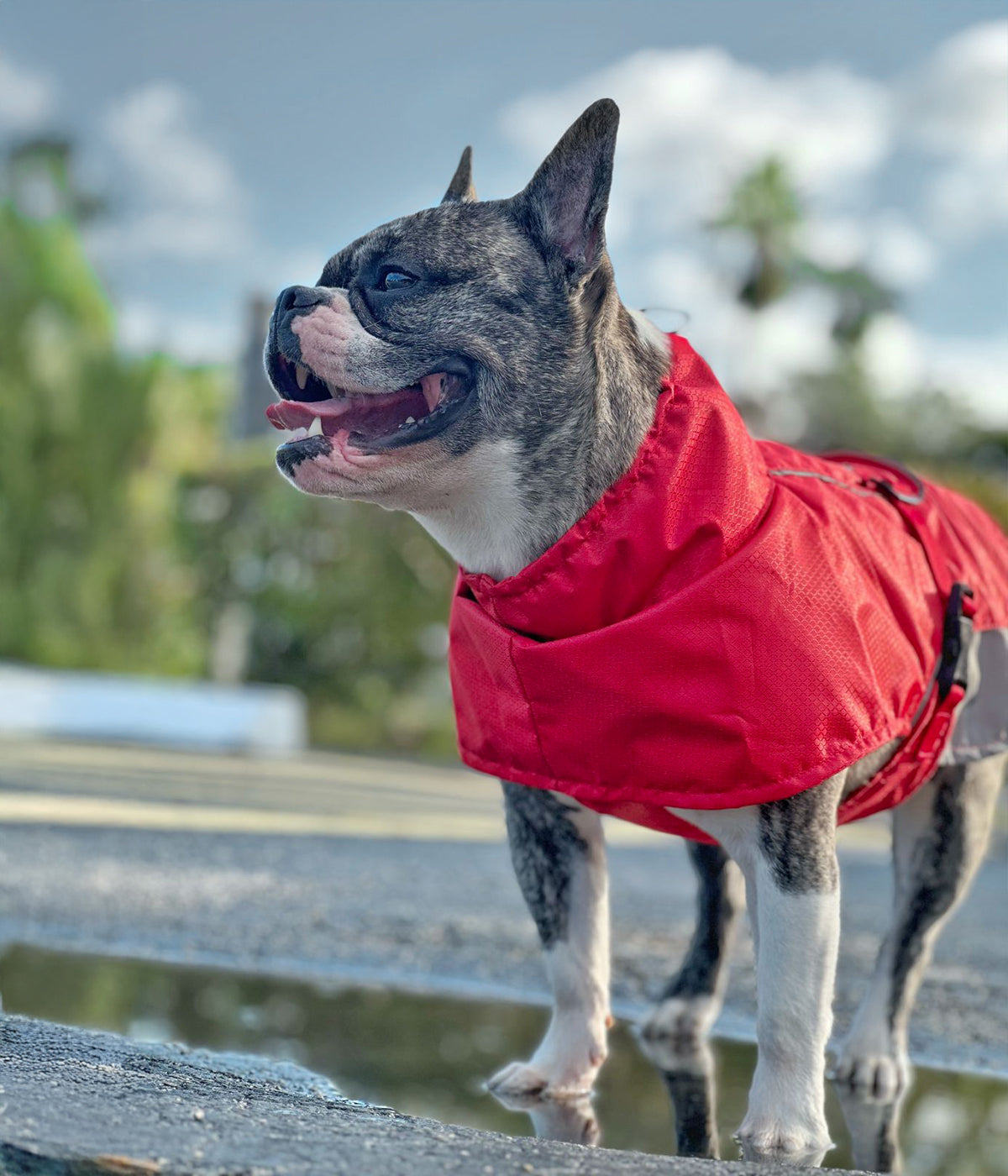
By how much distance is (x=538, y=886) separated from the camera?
10.4 ft

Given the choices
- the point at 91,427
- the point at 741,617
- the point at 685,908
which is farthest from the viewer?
the point at 91,427

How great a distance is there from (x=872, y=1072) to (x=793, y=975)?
0.86m

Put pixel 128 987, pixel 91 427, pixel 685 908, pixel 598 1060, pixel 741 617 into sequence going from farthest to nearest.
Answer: pixel 91 427
pixel 685 908
pixel 128 987
pixel 598 1060
pixel 741 617

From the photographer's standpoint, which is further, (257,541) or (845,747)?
(257,541)

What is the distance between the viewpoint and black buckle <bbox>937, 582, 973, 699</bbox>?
10.4 ft

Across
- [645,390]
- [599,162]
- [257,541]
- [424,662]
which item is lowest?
[424,662]

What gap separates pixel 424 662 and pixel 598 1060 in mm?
17802

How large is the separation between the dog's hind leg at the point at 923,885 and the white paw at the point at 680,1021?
1.11ft

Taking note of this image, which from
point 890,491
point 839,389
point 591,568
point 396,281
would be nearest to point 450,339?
point 396,281

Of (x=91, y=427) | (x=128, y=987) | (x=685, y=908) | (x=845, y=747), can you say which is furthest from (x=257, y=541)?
(x=845, y=747)

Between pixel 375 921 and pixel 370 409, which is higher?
pixel 370 409

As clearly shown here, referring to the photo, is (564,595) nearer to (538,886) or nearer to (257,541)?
(538,886)

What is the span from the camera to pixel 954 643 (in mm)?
3234

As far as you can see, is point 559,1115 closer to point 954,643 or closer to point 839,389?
point 954,643
